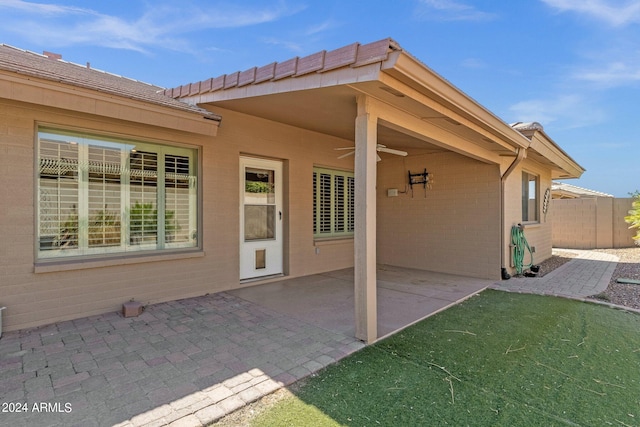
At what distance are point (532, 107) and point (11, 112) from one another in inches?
984

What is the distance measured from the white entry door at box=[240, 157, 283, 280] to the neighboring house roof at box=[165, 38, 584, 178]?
0.98m

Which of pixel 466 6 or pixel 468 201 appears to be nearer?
pixel 468 201

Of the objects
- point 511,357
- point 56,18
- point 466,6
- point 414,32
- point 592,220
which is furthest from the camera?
point 592,220

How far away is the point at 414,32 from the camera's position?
33.9 feet

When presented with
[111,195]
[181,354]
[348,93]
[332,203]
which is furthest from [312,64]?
[332,203]

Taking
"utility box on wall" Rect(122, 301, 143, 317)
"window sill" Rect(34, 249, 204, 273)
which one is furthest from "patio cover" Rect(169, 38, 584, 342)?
"utility box on wall" Rect(122, 301, 143, 317)

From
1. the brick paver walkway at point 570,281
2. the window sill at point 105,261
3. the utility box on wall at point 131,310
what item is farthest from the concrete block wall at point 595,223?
the utility box on wall at point 131,310

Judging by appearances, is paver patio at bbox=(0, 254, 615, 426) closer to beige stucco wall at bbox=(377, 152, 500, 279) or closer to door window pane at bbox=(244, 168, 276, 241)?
door window pane at bbox=(244, 168, 276, 241)

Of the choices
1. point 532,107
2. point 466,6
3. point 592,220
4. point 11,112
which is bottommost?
point 592,220

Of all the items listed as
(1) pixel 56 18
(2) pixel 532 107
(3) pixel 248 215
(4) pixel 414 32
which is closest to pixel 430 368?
(3) pixel 248 215

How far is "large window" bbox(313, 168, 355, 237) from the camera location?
278 inches

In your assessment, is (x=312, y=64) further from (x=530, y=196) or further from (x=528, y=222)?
(x=530, y=196)

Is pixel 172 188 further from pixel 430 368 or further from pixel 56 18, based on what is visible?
pixel 56 18

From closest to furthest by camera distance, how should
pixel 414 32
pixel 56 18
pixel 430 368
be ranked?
pixel 430 368, pixel 56 18, pixel 414 32
